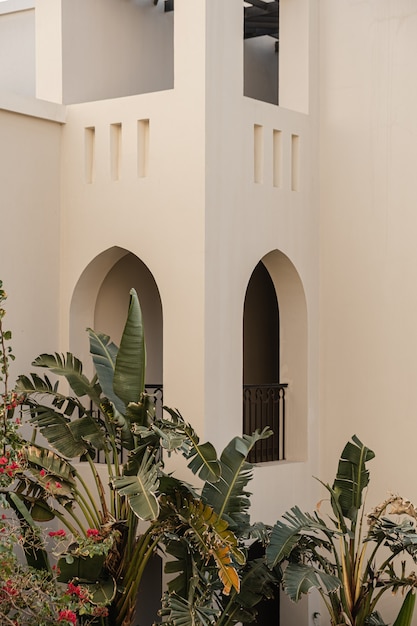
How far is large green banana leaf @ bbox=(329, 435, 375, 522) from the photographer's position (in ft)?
41.1

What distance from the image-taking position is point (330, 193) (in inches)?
589

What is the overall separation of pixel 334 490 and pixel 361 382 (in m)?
2.38

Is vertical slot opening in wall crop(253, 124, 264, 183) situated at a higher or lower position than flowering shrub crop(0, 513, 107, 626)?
higher

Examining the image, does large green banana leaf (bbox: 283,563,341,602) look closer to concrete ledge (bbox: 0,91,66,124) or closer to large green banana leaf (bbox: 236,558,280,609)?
large green banana leaf (bbox: 236,558,280,609)

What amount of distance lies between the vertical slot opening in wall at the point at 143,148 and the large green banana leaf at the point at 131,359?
255cm

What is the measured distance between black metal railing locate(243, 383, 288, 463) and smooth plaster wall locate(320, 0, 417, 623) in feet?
1.83

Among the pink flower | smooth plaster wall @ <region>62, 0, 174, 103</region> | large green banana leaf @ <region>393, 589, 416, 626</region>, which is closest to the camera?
the pink flower

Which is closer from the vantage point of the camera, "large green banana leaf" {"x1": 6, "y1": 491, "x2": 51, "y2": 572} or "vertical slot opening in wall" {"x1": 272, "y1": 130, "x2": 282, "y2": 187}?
"large green banana leaf" {"x1": 6, "y1": 491, "x2": 51, "y2": 572}

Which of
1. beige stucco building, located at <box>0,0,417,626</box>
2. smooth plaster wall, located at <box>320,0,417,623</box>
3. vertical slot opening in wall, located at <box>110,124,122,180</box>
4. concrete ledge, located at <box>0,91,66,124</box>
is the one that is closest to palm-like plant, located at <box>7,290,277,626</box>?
beige stucco building, located at <box>0,0,417,626</box>

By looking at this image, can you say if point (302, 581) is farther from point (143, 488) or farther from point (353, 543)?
point (143, 488)

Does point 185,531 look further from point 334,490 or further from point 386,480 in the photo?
point 386,480

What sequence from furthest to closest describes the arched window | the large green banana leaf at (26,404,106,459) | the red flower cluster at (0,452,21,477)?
the arched window < the large green banana leaf at (26,404,106,459) < the red flower cluster at (0,452,21,477)

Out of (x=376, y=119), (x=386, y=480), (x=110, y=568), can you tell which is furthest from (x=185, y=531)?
(x=376, y=119)

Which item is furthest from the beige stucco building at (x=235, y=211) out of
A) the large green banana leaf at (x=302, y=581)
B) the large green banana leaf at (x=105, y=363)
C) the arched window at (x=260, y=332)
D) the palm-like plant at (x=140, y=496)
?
the arched window at (x=260, y=332)
